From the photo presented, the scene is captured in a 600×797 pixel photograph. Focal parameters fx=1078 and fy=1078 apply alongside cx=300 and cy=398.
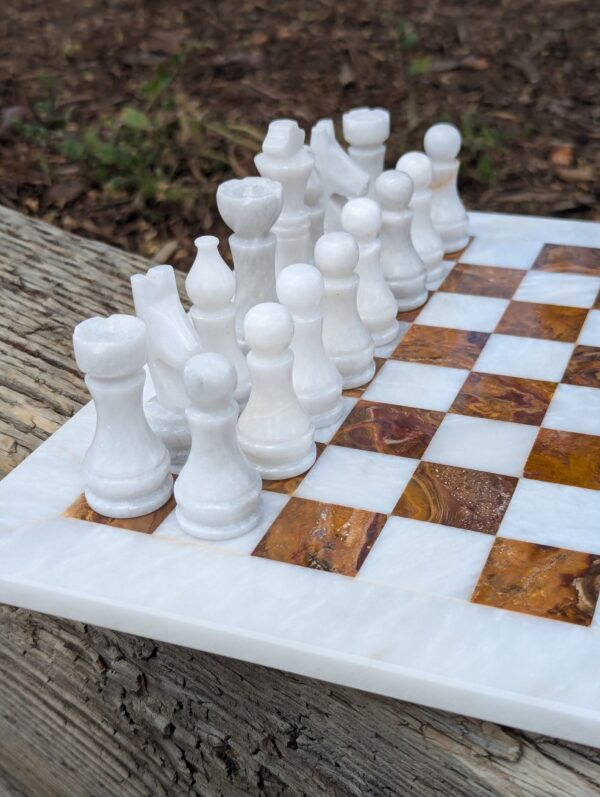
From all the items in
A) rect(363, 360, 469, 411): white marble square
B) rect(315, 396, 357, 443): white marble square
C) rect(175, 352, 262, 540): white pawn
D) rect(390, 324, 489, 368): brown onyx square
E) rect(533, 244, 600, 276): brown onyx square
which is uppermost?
rect(175, 352, 262, 540): white pawn

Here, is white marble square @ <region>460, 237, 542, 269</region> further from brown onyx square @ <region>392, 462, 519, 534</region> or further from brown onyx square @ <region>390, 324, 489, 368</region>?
brown onyx square @ <region>392, 462, 519, 534</region>

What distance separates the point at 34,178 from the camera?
3.52m

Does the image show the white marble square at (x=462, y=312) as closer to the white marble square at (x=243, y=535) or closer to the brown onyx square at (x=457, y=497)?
the brown onyx square at (x=457, y=497)

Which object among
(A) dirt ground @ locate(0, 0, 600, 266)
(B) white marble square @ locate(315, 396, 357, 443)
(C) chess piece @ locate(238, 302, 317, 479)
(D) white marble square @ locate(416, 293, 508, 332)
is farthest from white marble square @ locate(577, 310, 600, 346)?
(A) dirt ground @ locate(0, 0, 600, 266)

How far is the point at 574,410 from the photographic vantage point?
148 centimetres

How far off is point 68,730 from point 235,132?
2.59 metres

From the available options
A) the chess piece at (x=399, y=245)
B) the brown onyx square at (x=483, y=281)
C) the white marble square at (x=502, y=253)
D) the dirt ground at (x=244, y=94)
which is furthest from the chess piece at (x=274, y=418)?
the dirt ground at (x=244, y=94)

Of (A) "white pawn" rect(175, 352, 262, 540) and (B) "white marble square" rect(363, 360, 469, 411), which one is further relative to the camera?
(B) "white marble square" rect(363, 360, 469, 411)

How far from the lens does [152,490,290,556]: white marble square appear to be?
1.22 metres

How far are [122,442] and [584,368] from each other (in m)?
0.71

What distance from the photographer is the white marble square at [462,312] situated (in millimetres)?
1744

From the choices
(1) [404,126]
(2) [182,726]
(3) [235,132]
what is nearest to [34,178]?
(3) [235,132]

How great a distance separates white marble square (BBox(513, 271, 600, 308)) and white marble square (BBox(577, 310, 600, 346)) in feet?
0.14

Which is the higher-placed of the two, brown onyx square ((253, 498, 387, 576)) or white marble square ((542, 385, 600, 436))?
brown onyx square ((253, 498, 387, 576))
